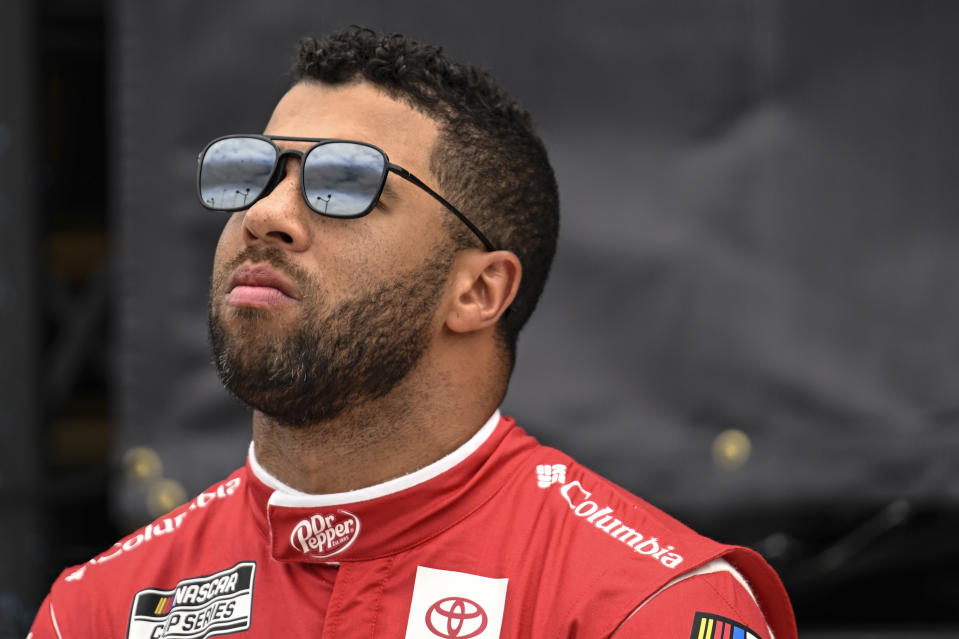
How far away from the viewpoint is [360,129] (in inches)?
81.1

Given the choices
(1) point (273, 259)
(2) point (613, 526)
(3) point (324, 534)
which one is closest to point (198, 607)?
(3) point (324, 534)

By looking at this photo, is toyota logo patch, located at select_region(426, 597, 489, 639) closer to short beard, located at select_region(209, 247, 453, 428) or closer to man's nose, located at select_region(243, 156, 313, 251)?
short beard, located at select_region(209, 247, 453, 428)

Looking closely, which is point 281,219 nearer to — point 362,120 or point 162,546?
point 362,120

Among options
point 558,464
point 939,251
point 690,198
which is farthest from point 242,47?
point 939,251

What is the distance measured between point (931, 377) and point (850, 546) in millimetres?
564

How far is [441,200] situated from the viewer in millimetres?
2064

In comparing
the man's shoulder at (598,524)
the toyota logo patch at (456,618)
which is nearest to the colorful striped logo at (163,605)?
the toyota logo patch at (456,618)

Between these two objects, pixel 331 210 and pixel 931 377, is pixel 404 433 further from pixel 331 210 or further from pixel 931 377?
pixel 931 377

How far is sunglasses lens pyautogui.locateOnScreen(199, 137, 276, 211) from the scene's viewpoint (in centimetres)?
203

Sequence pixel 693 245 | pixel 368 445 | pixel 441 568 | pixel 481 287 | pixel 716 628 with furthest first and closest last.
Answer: pixel 693 245 → pixel 481 287 → pixel 368 445 → pixel 441 568 → pixel 716 628

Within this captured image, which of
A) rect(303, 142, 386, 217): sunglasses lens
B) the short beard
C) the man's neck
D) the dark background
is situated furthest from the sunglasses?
the dark background

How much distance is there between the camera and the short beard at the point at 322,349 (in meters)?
1.95

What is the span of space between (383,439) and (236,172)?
526 millimetres

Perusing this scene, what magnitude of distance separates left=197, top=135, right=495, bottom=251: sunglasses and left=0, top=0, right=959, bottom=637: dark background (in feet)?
3.99
